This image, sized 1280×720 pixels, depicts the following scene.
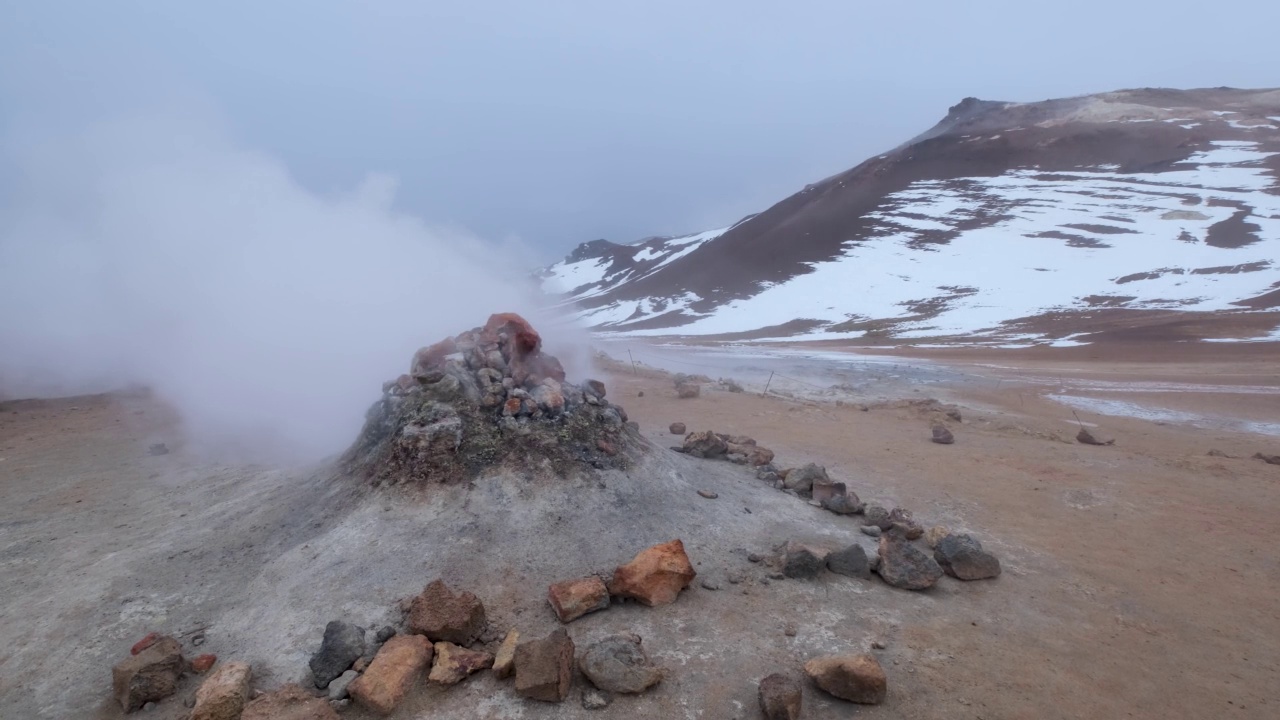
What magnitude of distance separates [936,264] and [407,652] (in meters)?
50.2

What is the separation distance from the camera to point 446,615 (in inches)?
148

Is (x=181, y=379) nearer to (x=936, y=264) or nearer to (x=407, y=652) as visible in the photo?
(x=407, y=652)

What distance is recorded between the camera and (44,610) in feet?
14.6

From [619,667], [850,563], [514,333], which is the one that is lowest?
[850,563]

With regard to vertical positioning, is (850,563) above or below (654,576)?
below

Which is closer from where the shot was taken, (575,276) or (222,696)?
(222,696)

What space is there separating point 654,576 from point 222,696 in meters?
2.30

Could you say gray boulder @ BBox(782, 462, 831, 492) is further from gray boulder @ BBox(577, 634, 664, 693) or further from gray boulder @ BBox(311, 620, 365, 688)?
gray boulder @ BBox(311, 620, 365, 688)

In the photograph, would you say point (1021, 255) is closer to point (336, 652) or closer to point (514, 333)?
point (514, 333)

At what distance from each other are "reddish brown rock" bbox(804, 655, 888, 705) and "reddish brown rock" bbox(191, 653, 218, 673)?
3.25 meters

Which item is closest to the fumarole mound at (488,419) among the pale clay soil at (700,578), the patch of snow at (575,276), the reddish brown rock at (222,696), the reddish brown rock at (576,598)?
the pale clay soil at (700,578)

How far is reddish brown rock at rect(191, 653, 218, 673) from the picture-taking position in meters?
3.64


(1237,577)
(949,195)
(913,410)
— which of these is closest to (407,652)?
(1237,577)

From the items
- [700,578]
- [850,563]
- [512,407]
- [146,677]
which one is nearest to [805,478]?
[850,563]
